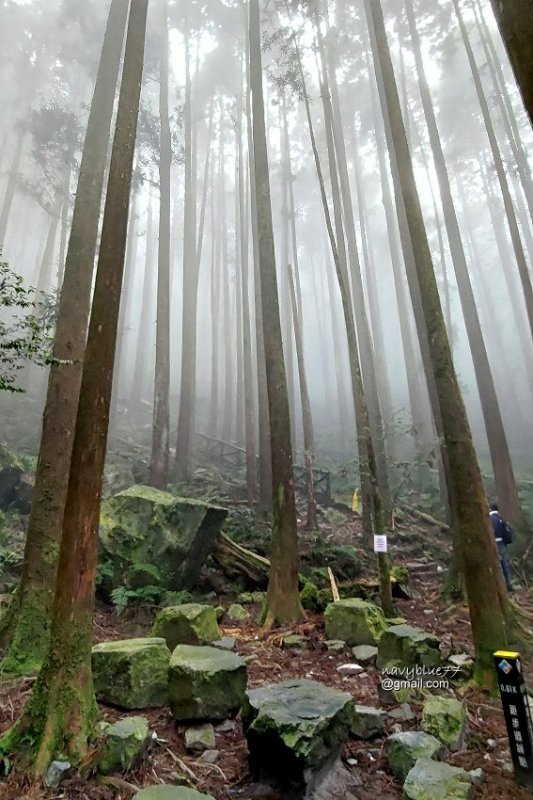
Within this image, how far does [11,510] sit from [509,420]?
98.2 ft

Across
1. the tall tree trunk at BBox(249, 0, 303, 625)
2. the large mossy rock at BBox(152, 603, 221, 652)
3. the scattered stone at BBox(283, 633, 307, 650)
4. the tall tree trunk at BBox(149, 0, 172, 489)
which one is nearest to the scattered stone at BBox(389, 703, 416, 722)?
the scattered stone at BBox(283, 633, 307, 650)

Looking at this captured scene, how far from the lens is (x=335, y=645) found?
5625mm

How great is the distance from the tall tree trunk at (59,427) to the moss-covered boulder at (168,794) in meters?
2.79

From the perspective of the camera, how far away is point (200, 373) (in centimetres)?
4512

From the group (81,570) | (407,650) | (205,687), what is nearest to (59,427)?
(81,570)

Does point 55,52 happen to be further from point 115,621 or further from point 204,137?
point 115,621

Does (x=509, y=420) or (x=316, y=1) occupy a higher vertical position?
(x=316, y=1)

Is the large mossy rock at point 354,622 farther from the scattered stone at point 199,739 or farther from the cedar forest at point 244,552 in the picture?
the scattered stone at point 199,739

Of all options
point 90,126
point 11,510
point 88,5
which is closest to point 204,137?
point 88,5

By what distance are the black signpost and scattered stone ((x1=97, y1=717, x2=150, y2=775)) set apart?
8.32 ft

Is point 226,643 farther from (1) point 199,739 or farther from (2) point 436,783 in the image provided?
(2) point 436,783

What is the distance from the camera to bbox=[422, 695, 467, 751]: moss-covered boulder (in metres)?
3.45

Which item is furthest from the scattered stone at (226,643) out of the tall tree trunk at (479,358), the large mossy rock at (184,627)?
the tall tree trunk at (479,358)

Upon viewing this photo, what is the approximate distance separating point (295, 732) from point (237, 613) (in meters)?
4.09
